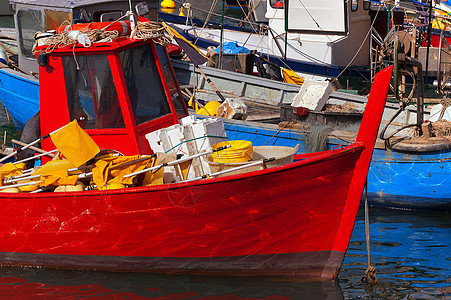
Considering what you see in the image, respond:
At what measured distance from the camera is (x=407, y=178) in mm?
8844

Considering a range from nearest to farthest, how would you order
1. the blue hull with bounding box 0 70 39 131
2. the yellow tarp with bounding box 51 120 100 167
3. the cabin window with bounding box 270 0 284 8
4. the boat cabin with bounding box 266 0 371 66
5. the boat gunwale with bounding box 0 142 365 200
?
the boat gunwale with bounding box 0 142 365 200 → the yellow tarp with bounding box 51 120 100 167 → the blue hull with bounding box 0 70 39 131 → the boat cabin with bounding box 266 0 371 66 → the cabin window with bounding box 270 0 284 8

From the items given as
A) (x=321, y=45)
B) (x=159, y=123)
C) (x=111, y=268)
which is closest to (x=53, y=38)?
(x=159, y=123)

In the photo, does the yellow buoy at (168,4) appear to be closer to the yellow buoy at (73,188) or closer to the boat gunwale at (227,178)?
the yellow buoy at (73,188)

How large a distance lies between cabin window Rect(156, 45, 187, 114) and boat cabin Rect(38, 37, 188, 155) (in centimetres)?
17

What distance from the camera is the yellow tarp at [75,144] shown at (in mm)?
6172

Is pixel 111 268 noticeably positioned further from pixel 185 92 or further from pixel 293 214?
pixel 185 92

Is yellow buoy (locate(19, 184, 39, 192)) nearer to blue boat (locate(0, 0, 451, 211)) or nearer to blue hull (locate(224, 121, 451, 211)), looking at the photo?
blue boat (locate(0, 0, 451, 211))

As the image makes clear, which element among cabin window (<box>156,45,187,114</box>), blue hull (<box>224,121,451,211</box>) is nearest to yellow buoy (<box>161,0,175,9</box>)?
blue hull (<box>224,121,451,211</box>)

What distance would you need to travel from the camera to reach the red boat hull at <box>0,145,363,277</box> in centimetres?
593

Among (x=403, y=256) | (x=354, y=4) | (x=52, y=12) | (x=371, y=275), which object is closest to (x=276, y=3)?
(x=354, y=4)

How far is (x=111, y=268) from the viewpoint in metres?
6.72

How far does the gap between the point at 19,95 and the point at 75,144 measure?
667cm

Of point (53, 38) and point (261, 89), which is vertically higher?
point (53, 38)

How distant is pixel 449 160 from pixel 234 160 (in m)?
3.69
